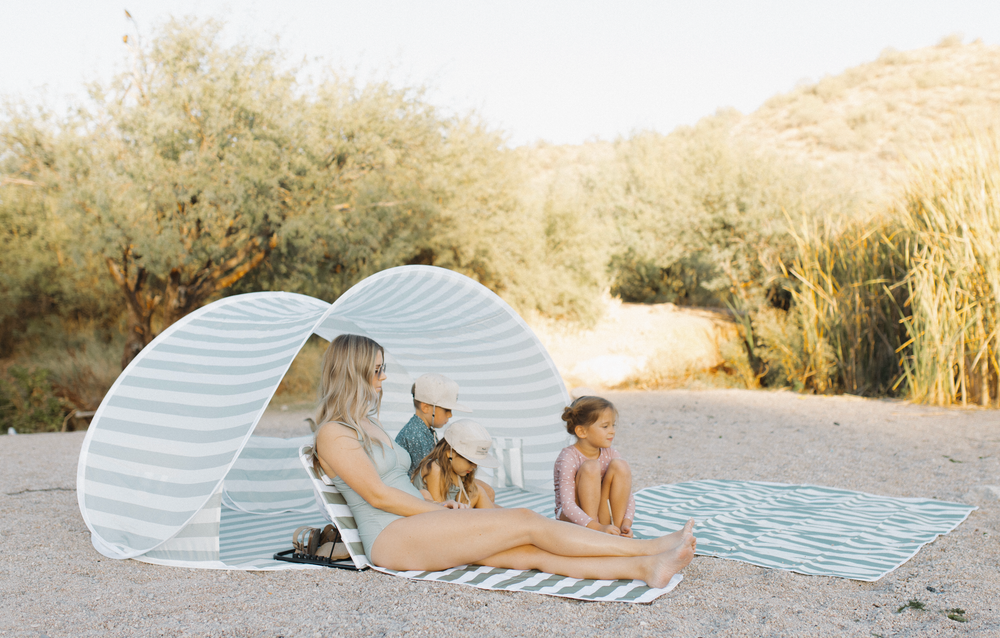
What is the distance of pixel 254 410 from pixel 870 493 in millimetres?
Answer: 3601

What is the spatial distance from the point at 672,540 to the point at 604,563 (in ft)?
0.85

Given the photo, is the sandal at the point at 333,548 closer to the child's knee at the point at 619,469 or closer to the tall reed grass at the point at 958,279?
the child's knee at the point at 619,469

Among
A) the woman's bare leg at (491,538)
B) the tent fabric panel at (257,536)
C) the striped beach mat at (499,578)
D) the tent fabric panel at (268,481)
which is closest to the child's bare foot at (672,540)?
the woman's bare leg at (491,538)

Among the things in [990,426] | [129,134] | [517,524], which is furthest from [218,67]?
[990,426]

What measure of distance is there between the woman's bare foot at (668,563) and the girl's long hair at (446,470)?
867 millimetres

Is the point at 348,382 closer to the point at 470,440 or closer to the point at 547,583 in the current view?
the point at 470,440

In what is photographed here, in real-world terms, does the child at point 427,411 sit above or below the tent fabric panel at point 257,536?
above

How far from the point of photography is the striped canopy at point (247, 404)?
9.62 ft

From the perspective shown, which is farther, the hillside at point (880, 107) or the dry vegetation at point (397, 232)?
the hillside at point (880, 107)

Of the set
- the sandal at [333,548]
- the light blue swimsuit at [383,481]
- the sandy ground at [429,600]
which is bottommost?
the sandy ground at [429,600]

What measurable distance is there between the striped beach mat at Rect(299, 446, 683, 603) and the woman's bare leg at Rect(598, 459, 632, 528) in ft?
1.57

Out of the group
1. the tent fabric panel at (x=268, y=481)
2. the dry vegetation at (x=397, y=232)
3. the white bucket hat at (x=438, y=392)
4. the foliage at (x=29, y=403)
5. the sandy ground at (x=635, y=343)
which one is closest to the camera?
the white bucket hat at (x=438, y=392)

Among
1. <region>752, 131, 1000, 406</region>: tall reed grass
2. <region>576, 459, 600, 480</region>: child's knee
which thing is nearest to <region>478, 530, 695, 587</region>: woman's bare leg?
<region>576, 459, 600, 480</region>: child's knee

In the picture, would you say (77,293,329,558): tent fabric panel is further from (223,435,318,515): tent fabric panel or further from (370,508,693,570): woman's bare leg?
(223,435,318,515): tent fabric panel
